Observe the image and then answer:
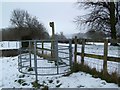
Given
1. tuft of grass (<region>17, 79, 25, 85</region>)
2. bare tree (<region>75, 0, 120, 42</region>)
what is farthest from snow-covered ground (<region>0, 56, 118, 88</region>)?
bare tree (<region>75, 0, 120, 42</region>)

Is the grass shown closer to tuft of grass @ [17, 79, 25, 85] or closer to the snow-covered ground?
the snow-covered ground

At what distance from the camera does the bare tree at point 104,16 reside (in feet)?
109

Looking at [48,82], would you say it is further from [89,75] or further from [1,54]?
[1,54]

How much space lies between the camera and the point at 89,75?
9.44 metres

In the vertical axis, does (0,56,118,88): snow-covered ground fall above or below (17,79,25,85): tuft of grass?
above

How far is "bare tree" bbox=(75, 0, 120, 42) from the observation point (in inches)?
1307

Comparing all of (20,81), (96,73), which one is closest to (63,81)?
(96,73)

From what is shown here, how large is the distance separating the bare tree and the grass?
2308 cm

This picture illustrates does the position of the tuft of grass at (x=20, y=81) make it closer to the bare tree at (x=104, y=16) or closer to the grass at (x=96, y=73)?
the grass at (x=96, y=73)

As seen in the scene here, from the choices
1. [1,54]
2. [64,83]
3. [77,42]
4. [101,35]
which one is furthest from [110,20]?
[64,83]

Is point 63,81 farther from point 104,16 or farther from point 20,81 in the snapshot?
point 104,16

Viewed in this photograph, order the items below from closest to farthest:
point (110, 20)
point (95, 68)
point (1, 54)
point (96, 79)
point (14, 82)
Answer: point (96, 79), point (95, 68), point (14, 82), point (1, 54), point (110, 20)

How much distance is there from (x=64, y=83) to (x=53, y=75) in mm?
1250

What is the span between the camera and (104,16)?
3472 centimetres
